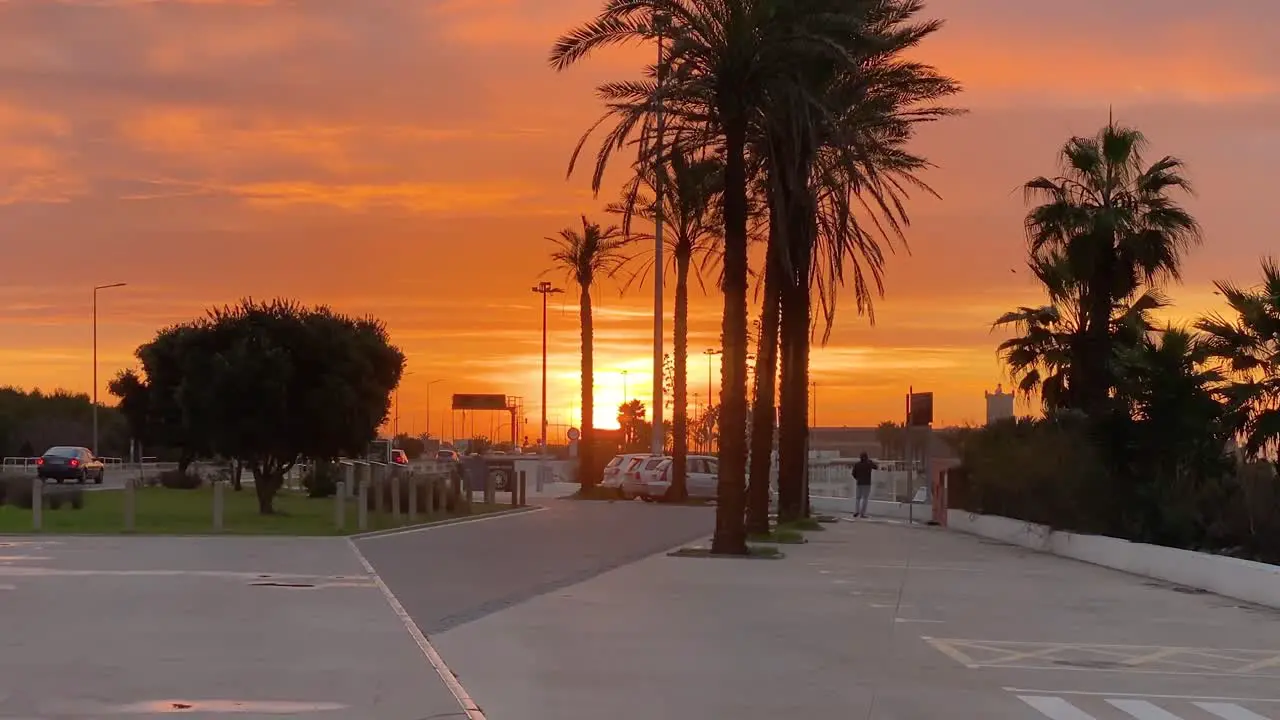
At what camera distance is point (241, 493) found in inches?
2357

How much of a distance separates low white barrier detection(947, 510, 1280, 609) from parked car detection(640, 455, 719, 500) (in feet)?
65.3

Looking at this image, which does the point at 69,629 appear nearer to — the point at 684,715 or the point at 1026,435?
the point at 684,715

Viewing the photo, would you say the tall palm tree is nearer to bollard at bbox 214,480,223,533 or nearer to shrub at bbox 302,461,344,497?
bollard at bbox 214,480,223,533

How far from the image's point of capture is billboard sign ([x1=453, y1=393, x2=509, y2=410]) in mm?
122688

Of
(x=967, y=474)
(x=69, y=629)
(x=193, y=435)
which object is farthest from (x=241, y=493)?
(x=69, y=629)

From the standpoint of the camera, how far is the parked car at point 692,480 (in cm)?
5594

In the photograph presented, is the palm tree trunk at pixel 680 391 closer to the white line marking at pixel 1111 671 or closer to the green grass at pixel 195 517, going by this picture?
the green grass at pixel 195 517

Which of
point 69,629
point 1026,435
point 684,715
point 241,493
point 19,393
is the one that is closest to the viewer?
point 684,715

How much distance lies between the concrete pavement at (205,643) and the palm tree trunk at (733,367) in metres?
7.51

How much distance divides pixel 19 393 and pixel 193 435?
363 feet

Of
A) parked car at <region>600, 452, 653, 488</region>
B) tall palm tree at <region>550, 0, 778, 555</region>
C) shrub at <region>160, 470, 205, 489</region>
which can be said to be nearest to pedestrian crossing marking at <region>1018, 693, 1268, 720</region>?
tall palm tree at <region>550, 0, 778, 555</region>

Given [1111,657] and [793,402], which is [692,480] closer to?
[793,402]

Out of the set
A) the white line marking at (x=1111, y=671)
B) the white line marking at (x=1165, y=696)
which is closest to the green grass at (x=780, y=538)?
the white line marking at (x=1111, y=671)

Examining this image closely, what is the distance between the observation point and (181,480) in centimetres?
6456
